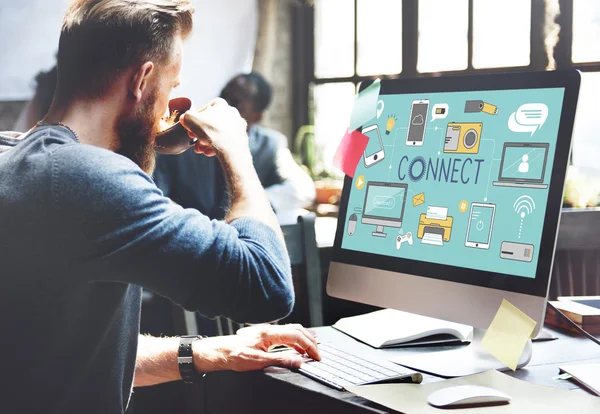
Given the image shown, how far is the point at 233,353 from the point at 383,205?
1.16 ft

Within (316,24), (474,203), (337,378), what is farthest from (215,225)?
(316,24)

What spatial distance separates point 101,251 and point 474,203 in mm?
556

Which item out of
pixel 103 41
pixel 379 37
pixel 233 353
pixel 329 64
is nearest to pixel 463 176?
pixel 233 353

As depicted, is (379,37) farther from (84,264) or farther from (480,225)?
(84,264)

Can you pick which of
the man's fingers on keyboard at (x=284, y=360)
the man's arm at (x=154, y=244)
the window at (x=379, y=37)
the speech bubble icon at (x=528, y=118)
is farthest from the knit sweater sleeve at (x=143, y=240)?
the window at (x=379, y=37)

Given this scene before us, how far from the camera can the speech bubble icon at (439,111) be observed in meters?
1.25

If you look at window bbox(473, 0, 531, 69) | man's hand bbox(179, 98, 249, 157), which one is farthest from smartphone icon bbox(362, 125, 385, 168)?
window bbox(473, 0, 531, 69)

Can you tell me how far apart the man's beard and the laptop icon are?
1.78 feet

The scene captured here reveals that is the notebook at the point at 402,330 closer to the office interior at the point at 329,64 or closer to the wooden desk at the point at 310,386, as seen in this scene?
the wooden desk at the point at 310,386

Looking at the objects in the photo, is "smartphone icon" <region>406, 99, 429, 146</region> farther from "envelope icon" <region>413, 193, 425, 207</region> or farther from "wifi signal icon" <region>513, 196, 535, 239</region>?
"wifi signal icon" <region>513, 196, 535, 239</region>

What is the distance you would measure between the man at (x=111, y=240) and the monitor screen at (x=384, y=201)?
197 mm

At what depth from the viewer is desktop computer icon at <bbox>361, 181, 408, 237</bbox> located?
4.20 feet

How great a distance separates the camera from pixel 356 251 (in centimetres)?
135

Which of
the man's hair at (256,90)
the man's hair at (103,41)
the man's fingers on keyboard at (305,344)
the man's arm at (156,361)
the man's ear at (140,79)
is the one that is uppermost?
the man's hair at (256,90)
